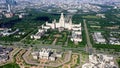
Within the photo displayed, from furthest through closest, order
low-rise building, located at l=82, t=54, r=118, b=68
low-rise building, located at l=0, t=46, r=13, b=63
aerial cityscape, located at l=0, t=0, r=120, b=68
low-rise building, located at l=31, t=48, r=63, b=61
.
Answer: low-rise building, located at l=31, t=48, r=63, b=61, low-rise building, located at l=0, t=46, r=13, b=63, aerial cityscape, located at l=0, t=0, r=120, b=68, low-rise building, located at l=82, t=54, r=118, b=68

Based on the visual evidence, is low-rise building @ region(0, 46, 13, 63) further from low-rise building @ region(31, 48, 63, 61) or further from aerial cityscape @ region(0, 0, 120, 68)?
low-rise building @ region(31, 48, 63, 61)

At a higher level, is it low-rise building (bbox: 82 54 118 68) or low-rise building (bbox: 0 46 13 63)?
low-rise building (bbox: 0 46 13 63)

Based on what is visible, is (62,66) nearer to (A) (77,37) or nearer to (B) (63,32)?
(A) (77,37)

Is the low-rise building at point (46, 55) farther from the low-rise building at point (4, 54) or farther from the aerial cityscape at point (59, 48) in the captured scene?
the low-rise building at point (4, 54)

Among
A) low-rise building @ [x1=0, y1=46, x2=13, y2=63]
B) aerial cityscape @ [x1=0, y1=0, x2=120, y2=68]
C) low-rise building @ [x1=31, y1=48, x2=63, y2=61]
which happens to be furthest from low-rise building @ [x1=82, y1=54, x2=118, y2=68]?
low-rise building @ [x1=0, y1=46, x2=13, y2=63]

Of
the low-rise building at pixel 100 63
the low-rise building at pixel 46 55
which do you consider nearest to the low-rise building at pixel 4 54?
the low-rise building at pixel 46 55

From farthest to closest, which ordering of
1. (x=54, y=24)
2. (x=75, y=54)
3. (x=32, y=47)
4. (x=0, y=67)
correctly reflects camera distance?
(x=54, y=24) → (x=32, y=47) → (x=75, y=54) → (x=0, y=67)

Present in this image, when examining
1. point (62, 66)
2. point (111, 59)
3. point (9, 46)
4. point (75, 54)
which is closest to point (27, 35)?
point (9, 46)

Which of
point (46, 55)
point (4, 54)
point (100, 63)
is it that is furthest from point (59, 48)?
point (100, 63)

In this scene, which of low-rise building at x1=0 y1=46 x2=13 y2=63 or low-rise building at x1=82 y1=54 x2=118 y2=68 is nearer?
low-rise building at x1=82 y1=54 x2=118 y2=68

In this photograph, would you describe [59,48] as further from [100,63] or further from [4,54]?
[100,63]

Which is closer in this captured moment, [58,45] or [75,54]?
[75,54]
